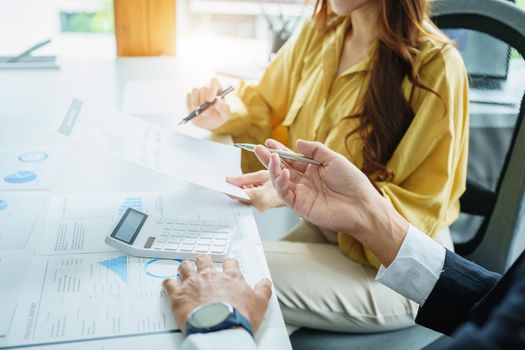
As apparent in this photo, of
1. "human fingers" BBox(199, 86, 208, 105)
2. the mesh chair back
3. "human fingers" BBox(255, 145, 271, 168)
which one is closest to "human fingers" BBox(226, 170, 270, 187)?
"human fingers" BBox(255, 145, 271, 168)

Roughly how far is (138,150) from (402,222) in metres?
0.46

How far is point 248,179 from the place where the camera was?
3.24 ft

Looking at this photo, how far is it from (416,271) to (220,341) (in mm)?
385

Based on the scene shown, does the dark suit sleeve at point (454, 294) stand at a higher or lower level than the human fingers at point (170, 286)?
lower

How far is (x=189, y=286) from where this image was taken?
666mm

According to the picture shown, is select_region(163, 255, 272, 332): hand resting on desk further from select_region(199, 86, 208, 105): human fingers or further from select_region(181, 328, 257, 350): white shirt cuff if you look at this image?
select_region(199, 86, 208, 105): human fingers

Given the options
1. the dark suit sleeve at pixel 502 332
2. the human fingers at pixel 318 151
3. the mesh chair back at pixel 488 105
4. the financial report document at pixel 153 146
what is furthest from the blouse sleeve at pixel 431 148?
the dark suit sleeve at pixel 502 332

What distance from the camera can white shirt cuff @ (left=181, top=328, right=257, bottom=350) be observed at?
0.56 metres

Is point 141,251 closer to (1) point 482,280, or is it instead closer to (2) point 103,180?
(2) point 103,180

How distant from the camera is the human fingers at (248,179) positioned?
97cm

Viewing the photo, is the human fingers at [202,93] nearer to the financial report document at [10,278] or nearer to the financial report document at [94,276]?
the financial report document at [94,276]

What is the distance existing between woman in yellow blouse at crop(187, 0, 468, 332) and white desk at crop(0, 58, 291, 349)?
20 centimetres

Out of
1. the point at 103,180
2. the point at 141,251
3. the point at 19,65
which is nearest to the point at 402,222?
the point at 141,251

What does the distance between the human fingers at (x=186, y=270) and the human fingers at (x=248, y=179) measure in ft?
0.90
